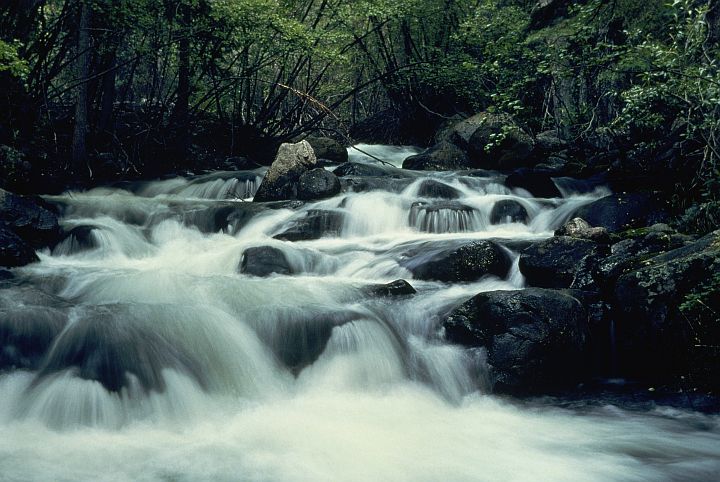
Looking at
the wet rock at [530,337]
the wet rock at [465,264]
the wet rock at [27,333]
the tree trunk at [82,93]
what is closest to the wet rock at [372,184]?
the wet rock at [465,264]

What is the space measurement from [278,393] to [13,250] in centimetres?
463

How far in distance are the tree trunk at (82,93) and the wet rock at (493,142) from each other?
799 centimetres

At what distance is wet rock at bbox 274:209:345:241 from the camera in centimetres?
1065

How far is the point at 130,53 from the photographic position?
13930 mm

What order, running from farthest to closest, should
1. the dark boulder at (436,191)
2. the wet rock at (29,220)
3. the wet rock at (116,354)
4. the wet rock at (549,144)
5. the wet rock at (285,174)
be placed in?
the wet rock at (549,144), the dark boulder at (436,191), the wet rock at (285,174), the wet rock at (29,220), the wet rock at (116,354)

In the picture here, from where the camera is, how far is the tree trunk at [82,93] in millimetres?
11898

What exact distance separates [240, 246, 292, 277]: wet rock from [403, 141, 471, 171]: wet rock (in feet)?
24.6

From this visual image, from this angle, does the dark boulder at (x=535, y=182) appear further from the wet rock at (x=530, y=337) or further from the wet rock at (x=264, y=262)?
the wet rock at (x=530, y=337)

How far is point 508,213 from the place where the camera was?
11.6 m

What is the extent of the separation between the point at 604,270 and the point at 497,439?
8.90ft

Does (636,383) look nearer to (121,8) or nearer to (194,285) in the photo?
(194,285)

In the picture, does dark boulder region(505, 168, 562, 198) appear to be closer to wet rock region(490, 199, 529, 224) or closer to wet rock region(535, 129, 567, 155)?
wet rock region(490, 199, 529, 224)

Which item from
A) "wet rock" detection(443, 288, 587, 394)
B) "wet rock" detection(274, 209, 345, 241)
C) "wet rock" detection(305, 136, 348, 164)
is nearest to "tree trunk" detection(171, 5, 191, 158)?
"wet rock" detection(305, 136, 348, 164)

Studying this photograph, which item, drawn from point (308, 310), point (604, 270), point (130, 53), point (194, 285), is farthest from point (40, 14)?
point (604, 270)
